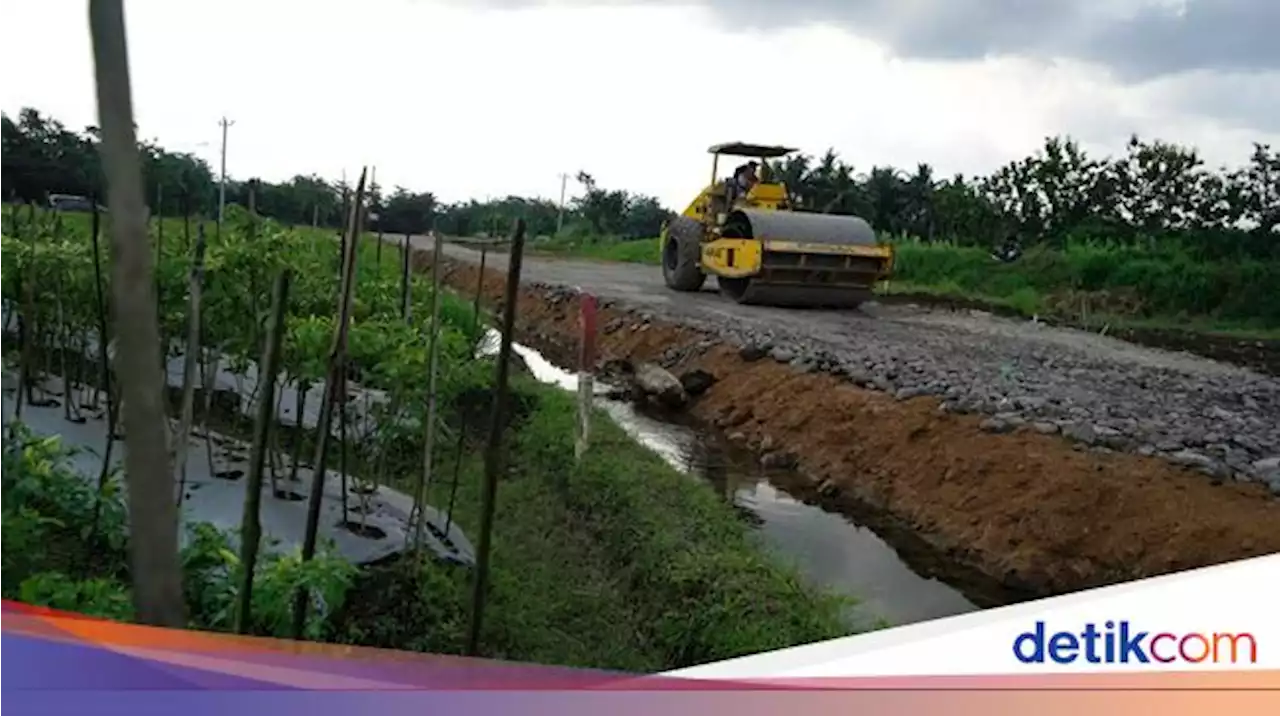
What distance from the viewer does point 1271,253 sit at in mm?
17531

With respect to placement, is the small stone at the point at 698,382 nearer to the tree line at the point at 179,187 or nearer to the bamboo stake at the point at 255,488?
the tree line at the point at 179,187

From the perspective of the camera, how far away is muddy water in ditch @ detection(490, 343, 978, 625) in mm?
5727

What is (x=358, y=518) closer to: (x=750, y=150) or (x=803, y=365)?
(x=803, y=365)

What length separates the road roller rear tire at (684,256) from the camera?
16.7m

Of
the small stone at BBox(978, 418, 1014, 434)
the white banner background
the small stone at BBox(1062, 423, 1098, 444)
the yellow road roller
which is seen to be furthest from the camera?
the yellow road roller

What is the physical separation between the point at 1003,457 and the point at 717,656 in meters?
3.19

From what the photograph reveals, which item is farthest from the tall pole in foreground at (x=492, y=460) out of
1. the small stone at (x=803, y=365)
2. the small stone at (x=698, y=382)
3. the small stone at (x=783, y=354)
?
the small stone at (x=698, y=382)

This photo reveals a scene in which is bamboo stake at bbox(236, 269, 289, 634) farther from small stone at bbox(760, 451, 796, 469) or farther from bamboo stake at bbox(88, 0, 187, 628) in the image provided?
small stone at bbox(760, 451, 796, 469)

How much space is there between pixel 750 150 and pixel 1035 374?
6.78 m

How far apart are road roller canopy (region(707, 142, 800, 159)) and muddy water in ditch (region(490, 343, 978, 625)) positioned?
21.4ft

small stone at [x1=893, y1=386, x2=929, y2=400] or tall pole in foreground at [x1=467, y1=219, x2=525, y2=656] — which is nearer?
tall pole in foreground at [x1=467, y1=219, x2=525, y2=656]

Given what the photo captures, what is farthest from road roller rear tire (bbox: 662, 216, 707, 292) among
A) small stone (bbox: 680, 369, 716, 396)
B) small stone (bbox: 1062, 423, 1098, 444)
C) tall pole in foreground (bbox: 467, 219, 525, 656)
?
tall pole in foreground (bbox: 467, 219, 525, 656)

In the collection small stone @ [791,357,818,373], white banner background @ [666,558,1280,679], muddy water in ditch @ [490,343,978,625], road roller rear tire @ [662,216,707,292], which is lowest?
muddy water in ditch @ [490,343,978,625]

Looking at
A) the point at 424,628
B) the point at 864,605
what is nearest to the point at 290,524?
the point at 424,628
